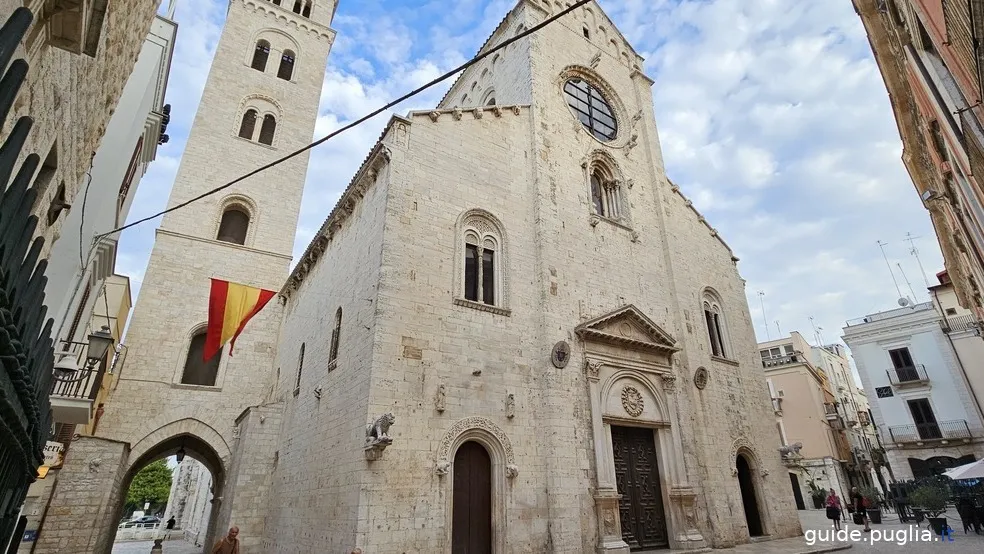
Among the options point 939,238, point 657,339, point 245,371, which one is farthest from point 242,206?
point 939,238

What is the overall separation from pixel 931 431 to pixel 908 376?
2843 millimetres

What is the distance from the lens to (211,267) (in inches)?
704

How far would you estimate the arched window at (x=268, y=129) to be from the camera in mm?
21562

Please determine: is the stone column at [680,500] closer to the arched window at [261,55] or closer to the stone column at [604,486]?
the stone column at [604,486]

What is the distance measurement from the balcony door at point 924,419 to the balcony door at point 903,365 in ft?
3.86

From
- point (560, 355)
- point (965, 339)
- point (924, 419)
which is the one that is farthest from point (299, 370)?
point (965, 339)

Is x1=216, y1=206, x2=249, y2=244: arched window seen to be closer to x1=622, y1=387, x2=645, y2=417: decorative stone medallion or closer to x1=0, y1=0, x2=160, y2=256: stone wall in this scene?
x1=0, y1=0, x2=160, y2=256: stone wall

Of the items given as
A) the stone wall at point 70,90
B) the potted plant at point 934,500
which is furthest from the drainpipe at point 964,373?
the stone wall at point 70,90

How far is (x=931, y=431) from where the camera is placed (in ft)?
78.9

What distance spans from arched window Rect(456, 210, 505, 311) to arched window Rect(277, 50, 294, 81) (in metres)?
17.0

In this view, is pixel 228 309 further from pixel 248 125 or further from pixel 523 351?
pixel 248 125

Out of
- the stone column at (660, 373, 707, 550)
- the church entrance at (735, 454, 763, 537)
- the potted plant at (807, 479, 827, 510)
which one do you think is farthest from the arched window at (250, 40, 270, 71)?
the potted plant at (807, 479, 827, 510)

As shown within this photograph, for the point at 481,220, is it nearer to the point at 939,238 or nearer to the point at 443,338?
the point at 443,338

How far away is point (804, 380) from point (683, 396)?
2183 centimetres
